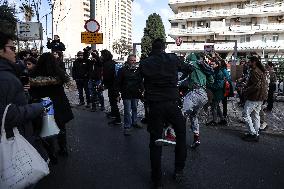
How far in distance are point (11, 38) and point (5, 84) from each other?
573 mm

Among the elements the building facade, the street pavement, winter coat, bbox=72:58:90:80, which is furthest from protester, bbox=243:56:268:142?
the building facade

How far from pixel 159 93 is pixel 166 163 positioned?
1.59 meters

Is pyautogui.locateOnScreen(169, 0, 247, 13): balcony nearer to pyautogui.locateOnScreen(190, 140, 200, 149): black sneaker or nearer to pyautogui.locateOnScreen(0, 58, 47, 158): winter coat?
pyautogui.locateOnScreen(190, 140, 200, 149): black sneaker

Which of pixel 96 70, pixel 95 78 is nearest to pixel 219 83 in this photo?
pixel 96 70

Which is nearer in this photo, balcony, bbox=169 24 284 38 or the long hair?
the long hair

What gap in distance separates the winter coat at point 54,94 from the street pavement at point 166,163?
81 centimetres

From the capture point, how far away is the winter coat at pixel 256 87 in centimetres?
804

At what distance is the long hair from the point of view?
240 inches

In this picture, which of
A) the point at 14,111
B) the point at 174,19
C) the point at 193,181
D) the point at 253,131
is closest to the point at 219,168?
the point at 193,181

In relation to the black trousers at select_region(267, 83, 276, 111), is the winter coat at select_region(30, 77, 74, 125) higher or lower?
higher

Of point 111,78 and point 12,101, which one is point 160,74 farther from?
point 111,78

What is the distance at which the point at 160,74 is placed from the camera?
5.24m

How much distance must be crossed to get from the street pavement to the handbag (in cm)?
216

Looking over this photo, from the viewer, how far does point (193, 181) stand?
5.38 meters
